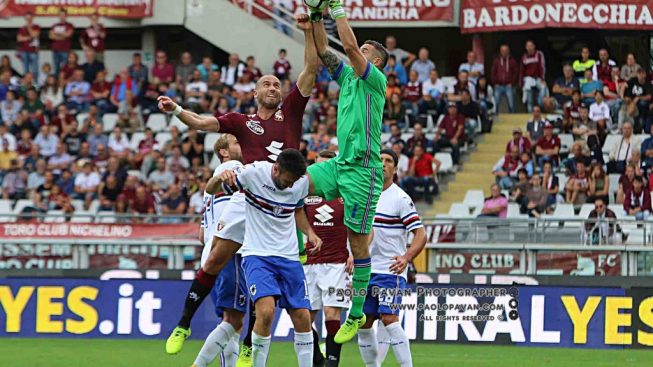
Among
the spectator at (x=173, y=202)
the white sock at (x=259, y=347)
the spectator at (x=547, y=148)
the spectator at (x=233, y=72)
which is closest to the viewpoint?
the white sock at (x=259, y=347)

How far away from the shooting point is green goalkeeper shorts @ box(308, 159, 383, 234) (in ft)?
43.3

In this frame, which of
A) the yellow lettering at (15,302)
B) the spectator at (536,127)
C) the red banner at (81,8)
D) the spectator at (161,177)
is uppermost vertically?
the red banner at (81,8)

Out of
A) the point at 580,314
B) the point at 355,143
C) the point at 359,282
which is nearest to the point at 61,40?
the point at 580,314

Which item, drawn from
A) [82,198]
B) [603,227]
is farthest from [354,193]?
[82,198]

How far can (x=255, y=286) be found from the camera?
13.0 metres

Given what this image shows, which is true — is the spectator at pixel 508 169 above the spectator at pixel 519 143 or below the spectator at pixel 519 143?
below

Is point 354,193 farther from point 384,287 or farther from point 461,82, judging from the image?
point 461,82

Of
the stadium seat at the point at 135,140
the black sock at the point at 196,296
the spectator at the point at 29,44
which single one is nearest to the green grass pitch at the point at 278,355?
the black sock at the point at 196,296

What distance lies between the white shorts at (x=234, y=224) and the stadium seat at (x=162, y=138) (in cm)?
1473

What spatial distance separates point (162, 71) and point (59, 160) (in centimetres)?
324

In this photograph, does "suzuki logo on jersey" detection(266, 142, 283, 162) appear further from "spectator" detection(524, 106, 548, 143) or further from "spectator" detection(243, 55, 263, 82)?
"spectator" detection(243, 55, 263, 82)

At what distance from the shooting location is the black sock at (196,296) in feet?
45.9

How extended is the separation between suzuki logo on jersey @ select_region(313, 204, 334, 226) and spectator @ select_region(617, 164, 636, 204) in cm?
918

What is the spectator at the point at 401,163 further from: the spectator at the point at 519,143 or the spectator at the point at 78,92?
the spectator at the point at 78,92
